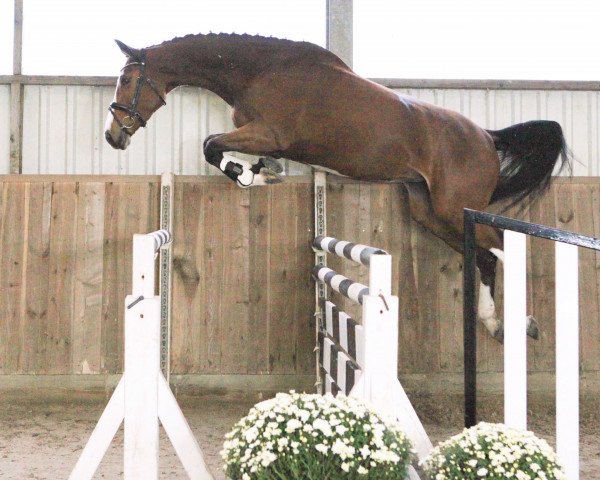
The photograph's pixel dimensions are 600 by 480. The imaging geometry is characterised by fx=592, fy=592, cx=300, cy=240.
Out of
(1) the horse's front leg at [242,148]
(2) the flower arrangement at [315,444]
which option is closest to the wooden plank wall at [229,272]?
(1) the horse's front leg at [242,148]

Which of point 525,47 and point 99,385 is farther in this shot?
point 525,47

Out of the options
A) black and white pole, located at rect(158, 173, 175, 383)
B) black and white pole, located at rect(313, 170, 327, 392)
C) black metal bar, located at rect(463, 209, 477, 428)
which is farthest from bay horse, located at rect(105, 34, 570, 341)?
black metal bar, located at rect(463, 209, 477, 428)

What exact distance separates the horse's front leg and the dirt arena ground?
1155mm

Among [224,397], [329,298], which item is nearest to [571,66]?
[329,298]

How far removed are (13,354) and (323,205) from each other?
1.74 metres

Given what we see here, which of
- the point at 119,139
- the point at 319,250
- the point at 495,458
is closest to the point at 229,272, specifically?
the point at 319,250

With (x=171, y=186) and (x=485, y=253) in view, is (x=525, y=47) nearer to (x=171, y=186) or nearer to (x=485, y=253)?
(x=485, y=253)

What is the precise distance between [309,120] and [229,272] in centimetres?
91

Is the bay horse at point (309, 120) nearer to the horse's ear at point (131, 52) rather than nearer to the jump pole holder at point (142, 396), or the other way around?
the horse's ear at point (131, 52)

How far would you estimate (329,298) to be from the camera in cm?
304

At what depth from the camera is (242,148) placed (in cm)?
263

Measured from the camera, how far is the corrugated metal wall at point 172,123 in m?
3.19

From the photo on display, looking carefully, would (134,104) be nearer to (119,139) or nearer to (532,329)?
(119,139)

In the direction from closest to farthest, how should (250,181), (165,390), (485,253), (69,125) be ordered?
(165,390)
(250,181)
(485,253)
(69,125)
